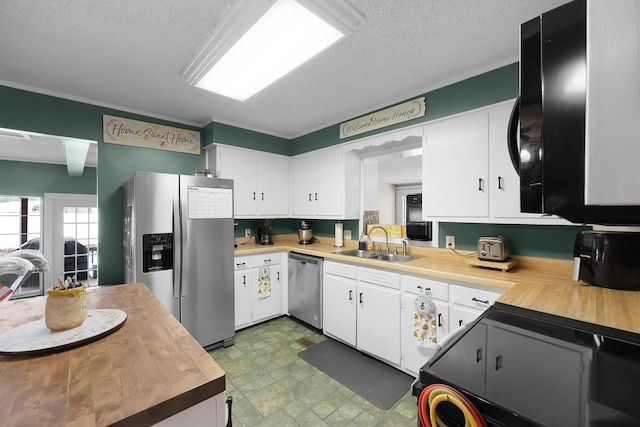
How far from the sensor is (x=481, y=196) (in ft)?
6.92

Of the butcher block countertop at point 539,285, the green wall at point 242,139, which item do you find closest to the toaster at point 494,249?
the butcher block countertop at point 539,285

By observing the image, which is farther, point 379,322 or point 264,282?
point 264,282

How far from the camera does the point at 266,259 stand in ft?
10.5

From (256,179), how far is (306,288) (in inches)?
59.8

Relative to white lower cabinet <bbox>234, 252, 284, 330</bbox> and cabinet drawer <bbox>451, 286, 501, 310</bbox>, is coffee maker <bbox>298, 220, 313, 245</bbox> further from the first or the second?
cabinet drawer <bbox>451, 286, 501, 310</bbox>

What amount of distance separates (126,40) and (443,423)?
248 centimetres

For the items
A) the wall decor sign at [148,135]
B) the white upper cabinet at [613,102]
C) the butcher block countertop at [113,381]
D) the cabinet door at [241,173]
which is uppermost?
the wall decor sign at [148,135]

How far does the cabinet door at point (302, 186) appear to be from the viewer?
3.57 meters

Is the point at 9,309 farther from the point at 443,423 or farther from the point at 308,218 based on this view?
the point at 308,218

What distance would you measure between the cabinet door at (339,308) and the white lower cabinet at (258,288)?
Answer: 697 mm

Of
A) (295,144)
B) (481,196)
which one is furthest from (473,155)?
(295,144)

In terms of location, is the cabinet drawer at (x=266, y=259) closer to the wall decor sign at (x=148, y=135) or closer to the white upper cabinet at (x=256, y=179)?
the white upper cabinet at (x=256, y=179)

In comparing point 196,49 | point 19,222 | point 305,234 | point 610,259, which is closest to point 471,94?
point 610,259

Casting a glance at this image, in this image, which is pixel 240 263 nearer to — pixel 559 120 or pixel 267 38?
pixel 267 38
